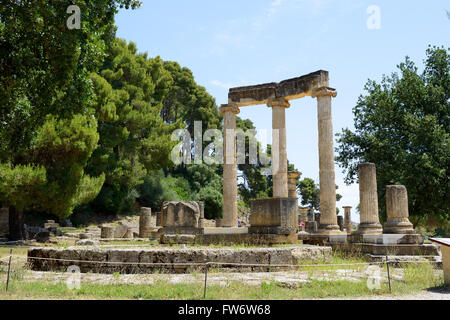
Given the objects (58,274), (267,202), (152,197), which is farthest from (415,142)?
(152,197)

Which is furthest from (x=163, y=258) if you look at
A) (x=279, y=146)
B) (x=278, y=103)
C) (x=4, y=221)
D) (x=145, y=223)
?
(x=4, y=221)

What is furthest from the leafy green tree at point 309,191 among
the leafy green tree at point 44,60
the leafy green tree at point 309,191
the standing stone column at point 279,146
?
the leafy green tree at point 44,60

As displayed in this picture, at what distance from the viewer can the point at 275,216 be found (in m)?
12.0

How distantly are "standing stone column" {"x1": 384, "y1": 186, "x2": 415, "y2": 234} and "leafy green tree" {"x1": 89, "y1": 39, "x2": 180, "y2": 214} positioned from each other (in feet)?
63.6

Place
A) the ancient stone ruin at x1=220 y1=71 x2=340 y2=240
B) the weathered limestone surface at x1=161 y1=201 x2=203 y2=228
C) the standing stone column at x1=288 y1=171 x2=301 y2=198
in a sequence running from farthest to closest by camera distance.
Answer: the standing stone column at x1=288 y1=171 x2=301 y2=198
the ancient stone ruin at x1=220 y1=71 x2=340 y2=240
the weathered limestone surface at x1=161 y1=201 x2=203 y2=228

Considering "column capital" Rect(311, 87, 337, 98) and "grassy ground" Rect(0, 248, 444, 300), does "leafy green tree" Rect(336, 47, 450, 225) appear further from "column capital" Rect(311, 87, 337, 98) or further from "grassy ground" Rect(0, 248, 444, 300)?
"grassy ground" Rect(0, 248, 444, 300)

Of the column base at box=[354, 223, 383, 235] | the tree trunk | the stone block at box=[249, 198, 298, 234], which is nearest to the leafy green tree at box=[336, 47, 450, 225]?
the column base at box=[354, 223, 383, 235]

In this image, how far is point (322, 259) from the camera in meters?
9.48

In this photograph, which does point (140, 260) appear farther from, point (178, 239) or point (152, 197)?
point (152, 197)

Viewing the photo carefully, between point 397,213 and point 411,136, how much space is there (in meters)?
8.87

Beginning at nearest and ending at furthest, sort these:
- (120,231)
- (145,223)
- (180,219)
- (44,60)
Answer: (44,60) < (180,219) < (120,231) < (145,223)

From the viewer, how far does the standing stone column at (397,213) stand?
12.8m

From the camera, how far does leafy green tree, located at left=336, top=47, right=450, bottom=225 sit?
19.8 m

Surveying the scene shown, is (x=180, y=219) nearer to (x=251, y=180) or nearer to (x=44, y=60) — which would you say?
(x=44, y=60)
